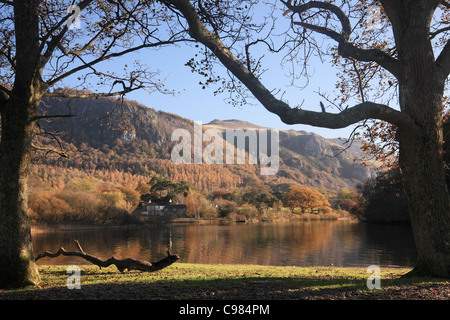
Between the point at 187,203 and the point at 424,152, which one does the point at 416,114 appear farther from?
the point at 187,203

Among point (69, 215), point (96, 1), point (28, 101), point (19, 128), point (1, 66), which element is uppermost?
A: point (96, 1)

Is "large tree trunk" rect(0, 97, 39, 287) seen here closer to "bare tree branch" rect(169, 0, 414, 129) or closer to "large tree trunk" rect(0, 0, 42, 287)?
"large tree trunk" rect(0, 0, 42, 287)

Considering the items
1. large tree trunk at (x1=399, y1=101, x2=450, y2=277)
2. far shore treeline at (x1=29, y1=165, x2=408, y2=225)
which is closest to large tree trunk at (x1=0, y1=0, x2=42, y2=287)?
large tree trunk at (x1=399, y1=101, x2=450, y2=277)

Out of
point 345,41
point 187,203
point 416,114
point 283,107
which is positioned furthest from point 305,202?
point 283,107

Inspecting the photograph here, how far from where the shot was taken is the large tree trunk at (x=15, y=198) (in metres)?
6.85

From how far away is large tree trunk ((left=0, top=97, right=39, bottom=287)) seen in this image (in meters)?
6.85

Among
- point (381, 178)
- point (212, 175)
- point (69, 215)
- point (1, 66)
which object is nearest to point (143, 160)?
point (212, 175)

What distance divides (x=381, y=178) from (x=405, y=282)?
4036cm

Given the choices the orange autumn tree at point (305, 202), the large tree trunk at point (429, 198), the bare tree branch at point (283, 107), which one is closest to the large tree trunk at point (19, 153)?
the bare tree branch at point (283, 107)

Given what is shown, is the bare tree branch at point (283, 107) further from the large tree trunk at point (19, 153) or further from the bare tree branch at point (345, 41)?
the large tree trunk at point (19, 153)

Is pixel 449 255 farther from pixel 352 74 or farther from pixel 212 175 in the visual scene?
pixel 212 175

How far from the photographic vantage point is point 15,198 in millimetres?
7074

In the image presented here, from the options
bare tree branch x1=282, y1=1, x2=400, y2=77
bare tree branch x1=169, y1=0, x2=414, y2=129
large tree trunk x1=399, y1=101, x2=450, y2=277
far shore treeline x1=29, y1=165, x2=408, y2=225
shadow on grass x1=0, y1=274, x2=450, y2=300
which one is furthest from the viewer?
far shore treeline x1=29, y1=165, x2=408, y2=225

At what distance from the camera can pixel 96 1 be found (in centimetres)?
1057
